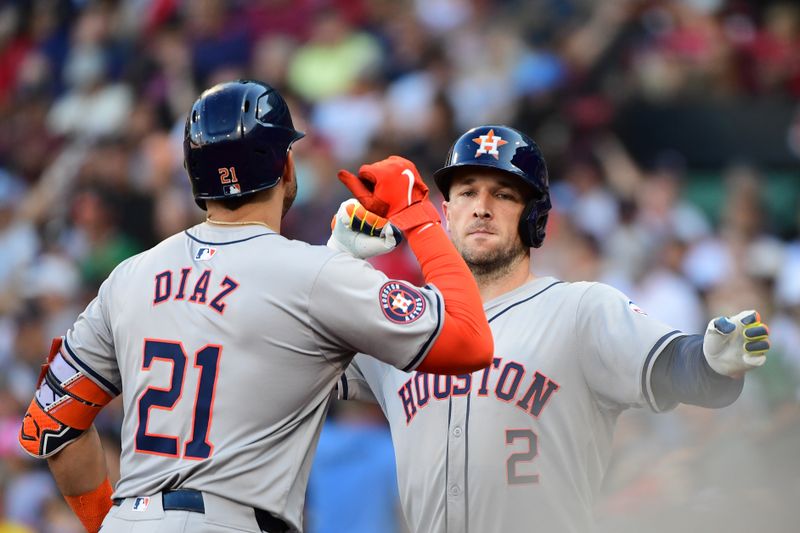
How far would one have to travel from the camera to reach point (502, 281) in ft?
13.7

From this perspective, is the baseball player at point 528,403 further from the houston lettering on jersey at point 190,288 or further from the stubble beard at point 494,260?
the houston lettering on jersey at point 190,288

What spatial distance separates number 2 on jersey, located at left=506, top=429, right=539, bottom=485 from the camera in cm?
376

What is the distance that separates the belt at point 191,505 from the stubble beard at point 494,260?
54.1 inches

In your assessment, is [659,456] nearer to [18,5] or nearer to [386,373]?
[386,373]

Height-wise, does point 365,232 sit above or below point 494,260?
below

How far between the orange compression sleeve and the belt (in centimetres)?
58

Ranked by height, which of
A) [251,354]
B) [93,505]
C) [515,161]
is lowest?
[93,505]

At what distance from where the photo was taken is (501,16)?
1056 cm

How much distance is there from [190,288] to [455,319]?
28.8 inches

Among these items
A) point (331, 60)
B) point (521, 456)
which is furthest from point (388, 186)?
point (331, 60)

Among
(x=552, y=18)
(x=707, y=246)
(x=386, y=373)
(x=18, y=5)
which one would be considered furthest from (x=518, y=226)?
(x=18, y=5)

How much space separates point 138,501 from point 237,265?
0.69m

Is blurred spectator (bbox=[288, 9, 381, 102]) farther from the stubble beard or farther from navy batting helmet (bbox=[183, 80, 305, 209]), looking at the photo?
navy batting helmet (bbox=[183, 80, 305, 209])

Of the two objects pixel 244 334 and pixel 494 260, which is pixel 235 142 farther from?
pixel 494 260
